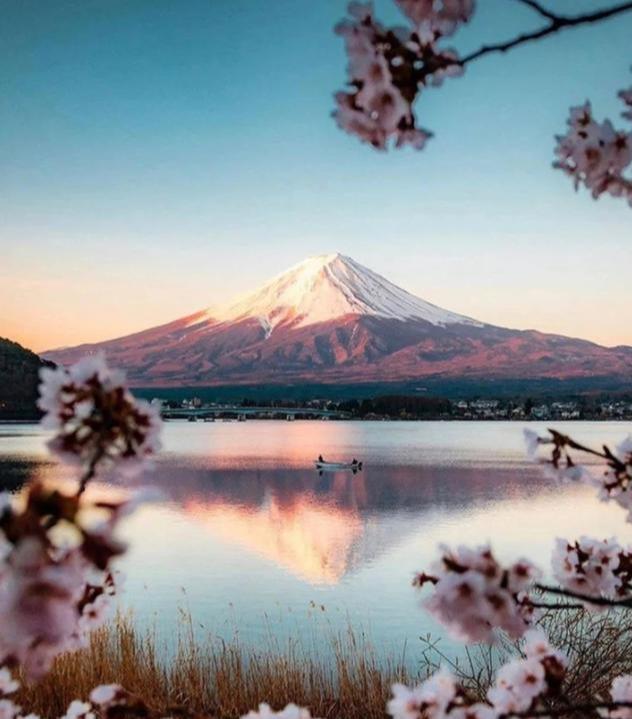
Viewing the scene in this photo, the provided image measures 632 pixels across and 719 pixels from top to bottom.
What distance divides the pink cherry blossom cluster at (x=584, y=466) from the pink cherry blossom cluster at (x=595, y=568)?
0.45 feet

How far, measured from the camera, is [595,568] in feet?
7.03

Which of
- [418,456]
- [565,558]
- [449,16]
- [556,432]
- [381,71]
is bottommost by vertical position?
[418,456]

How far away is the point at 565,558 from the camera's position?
2195mm

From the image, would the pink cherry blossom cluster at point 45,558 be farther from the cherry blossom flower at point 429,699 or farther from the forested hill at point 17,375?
the forested hill at point 17,375

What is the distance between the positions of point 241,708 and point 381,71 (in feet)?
18.3

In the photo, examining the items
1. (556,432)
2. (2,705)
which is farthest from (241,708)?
(556,432)

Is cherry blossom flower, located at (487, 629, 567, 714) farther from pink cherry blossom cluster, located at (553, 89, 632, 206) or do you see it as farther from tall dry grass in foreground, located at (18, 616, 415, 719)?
tall dry grass in foreground, located at (18, 616, 415, 719)

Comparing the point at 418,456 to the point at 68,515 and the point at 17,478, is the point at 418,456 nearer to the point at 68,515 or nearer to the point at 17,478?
the point at 17,478

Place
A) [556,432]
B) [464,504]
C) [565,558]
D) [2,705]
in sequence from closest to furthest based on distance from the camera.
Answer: [556,432]
[2,705]
[565,558]
[464,504]

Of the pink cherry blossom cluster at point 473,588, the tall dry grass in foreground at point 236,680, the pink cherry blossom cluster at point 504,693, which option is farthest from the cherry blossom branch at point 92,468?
the tall dry grass in foreground at point 236,680

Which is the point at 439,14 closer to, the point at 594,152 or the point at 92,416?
the point at 594,152

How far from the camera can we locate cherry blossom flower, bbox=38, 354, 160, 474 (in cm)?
113

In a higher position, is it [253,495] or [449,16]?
[449,16]

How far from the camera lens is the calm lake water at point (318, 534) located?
41.7 ft
